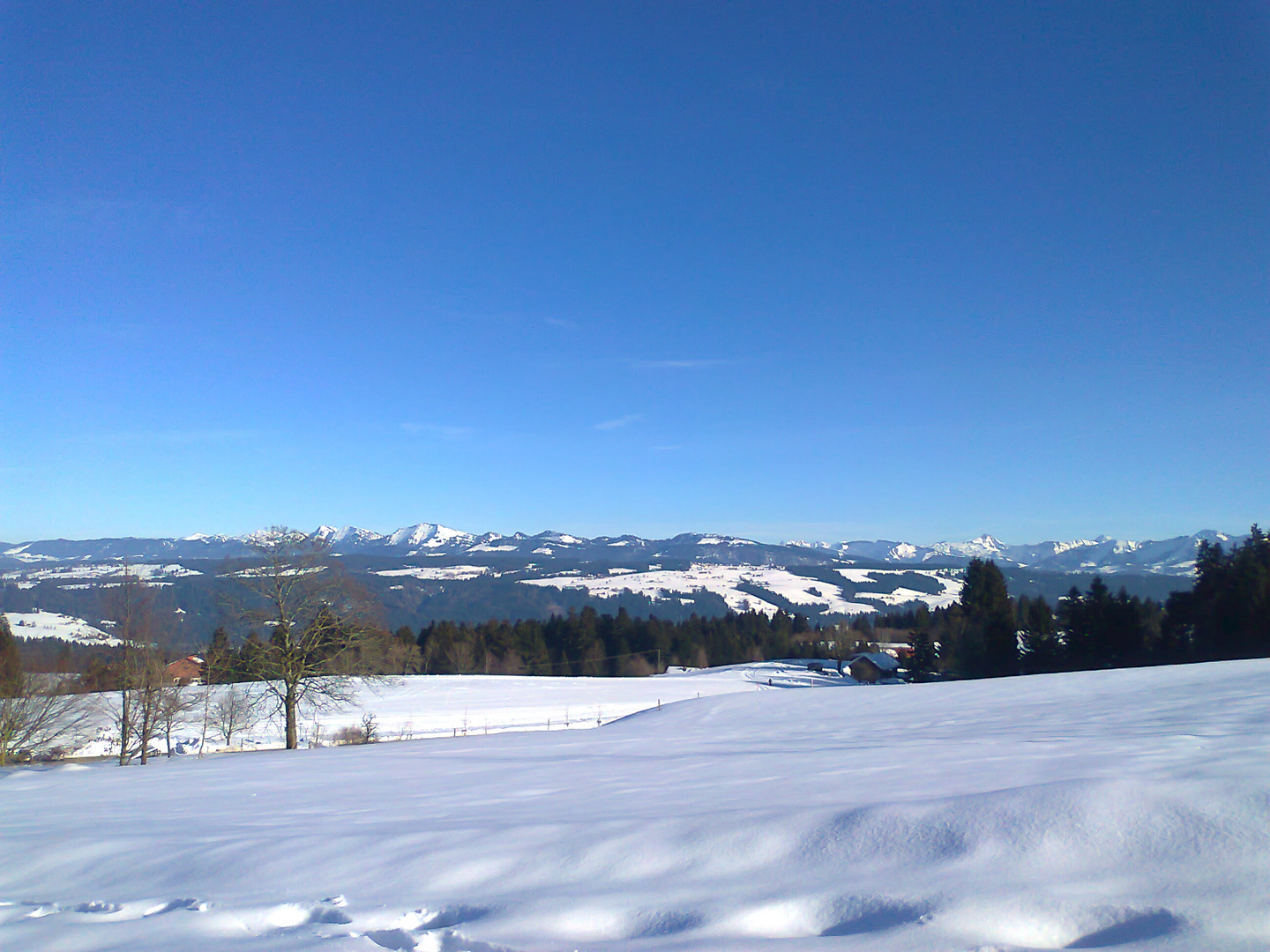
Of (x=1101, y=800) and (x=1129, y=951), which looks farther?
(x=1101, y=800)

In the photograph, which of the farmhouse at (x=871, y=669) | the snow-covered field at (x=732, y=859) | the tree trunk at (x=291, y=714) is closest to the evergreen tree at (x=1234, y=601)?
the farmhouse at (x=871, y=669)

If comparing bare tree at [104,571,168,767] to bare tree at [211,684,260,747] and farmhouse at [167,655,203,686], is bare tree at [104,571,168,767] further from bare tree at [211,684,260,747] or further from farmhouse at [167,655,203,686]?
bare tree at [211,684,260,747]

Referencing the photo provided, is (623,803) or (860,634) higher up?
(623,803)

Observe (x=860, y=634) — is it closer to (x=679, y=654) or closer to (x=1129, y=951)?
(x=679, y=654)

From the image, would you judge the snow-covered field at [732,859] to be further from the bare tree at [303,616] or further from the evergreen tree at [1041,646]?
the evergreen tree at [1041,646]

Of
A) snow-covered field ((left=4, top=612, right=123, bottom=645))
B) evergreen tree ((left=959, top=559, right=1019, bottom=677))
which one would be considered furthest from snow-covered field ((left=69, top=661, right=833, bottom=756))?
evergreen tree ((left=959, top=559, right=1019, bottom=677))

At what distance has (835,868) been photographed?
121 inches

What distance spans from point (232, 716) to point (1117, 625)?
38.7 m

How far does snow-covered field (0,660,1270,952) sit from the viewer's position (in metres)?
2.53

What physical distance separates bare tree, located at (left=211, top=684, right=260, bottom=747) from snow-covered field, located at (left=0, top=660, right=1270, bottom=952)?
877 inches

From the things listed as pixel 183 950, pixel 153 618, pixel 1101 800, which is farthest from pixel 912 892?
pixel 153 618

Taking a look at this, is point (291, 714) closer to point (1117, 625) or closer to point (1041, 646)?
point (1041, 646)

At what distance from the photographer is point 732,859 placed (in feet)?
10.8

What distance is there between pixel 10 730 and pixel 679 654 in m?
59.7
